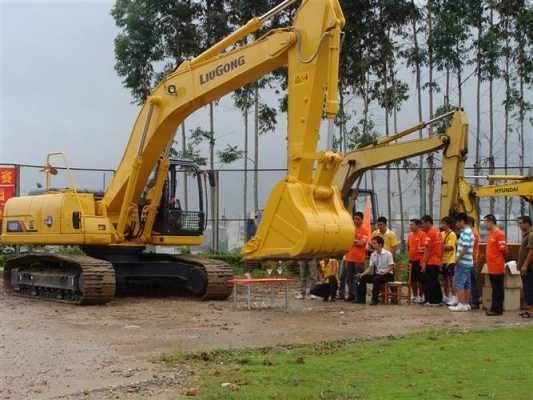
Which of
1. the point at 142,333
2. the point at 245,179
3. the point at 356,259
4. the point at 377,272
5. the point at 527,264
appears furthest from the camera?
the point at 245,179

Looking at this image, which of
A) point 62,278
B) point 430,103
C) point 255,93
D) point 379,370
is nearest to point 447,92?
point 430,103

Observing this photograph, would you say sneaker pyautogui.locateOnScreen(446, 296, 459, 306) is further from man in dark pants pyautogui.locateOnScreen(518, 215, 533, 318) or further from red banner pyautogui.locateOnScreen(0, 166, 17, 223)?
red banner pyautogui.locateOnScreen(0, 166, 17, 223)

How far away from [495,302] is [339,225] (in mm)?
4015

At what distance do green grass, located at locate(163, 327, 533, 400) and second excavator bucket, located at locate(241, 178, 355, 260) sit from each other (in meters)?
1.39

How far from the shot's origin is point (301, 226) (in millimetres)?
10070

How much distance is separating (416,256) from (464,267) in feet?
5.42

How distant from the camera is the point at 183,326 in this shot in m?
11.3

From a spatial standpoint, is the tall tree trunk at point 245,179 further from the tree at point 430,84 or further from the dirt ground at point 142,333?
the dirt ground at point 142,333

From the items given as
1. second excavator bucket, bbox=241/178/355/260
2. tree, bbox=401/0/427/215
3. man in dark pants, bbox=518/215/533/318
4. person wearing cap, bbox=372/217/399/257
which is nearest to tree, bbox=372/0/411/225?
tree, bbox=401/0/427/215

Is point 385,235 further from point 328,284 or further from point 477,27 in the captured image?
point 477,27

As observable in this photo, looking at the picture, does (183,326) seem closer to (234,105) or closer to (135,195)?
(135,195)

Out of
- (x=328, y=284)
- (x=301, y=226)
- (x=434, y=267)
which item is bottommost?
(x=328, y=284)

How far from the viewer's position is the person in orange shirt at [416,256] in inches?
599

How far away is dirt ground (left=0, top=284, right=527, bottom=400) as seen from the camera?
713 cm
